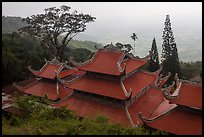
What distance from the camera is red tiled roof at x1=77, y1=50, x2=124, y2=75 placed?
1756 centimetres

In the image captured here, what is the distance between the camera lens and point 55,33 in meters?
30.7

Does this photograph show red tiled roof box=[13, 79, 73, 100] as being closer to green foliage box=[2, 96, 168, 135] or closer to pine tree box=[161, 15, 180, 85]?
green foliage box=[2, 96, 168, 135]

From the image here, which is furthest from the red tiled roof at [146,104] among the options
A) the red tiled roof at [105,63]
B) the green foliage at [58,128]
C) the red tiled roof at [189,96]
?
the green foliage at [58,128]

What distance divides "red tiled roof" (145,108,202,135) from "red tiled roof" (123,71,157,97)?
312cm

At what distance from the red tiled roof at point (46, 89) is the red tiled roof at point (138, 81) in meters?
4.44

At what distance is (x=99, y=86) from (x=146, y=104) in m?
3.22

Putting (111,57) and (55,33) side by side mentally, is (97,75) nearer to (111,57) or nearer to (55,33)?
(111,57)

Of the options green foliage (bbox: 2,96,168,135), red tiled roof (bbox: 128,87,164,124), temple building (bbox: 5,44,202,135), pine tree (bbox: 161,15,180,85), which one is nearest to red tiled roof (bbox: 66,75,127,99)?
temple building (bbox: 5,44,202,135)

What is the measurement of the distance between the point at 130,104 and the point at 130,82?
1697 mm

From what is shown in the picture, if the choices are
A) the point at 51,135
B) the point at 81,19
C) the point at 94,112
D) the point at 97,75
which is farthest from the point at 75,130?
the point at 81,19

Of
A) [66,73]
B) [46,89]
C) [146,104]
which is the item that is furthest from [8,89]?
[146,104]

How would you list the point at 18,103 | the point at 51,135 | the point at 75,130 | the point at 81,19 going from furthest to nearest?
the point at 81,19 → the point at 18,103 → the point at 75,130 → the point at 51,135

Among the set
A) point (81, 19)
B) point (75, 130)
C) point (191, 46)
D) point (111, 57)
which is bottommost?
point (191, 46)

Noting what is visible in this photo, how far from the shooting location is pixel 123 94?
16.6 m
